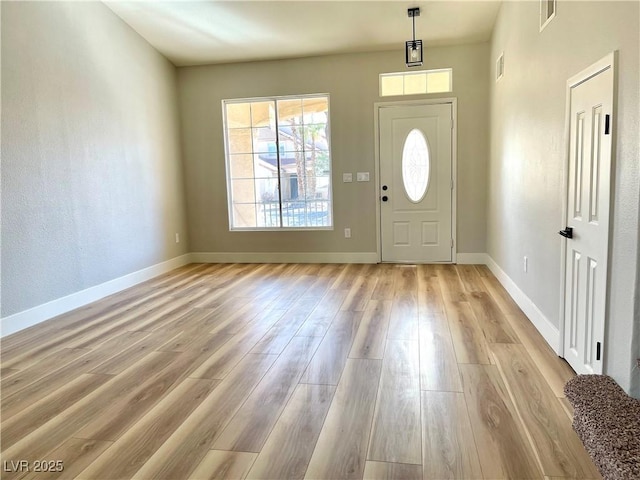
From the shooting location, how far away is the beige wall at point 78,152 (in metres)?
3.64

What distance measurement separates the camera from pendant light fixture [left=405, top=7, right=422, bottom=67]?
471 cm

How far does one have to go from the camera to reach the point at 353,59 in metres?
5.75

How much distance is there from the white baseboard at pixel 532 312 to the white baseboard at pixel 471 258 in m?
0.85

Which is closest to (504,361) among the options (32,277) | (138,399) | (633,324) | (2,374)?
(633,324)

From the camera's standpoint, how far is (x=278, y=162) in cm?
620

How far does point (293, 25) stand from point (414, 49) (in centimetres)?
145

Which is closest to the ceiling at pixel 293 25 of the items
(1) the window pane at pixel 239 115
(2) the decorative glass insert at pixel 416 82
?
(2) the decorative glass insert at pixel 416 82

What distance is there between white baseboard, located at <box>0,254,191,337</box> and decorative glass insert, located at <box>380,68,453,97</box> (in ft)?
12.6

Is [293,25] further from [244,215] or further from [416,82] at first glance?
[244,215]

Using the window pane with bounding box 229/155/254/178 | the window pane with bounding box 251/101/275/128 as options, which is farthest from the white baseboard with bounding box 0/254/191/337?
the window pane with bounding box 251/101/275/128

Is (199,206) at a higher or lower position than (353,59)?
lower

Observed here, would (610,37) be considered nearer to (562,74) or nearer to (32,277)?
(562,74)

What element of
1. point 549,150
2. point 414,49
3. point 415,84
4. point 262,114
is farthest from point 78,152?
point 549,150

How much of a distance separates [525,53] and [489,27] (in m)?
1.79
